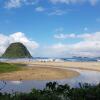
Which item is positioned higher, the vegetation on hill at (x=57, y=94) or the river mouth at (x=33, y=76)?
the vegetation on hill at (x=57, y=94)

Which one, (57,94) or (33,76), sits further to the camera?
(33,76)

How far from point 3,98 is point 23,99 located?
54cm

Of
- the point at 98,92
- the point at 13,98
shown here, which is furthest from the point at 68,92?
the point at 13,98

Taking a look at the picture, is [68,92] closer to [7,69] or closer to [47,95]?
[47,95]

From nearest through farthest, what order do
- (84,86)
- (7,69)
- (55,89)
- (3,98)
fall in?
1. (3,98)
2. (55,89)
3. (84,86)
4. (7,69)

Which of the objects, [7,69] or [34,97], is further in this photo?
[7,69]

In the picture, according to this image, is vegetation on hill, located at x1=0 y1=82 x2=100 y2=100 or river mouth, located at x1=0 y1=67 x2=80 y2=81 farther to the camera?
river mouth, located at x1=0 y1=67 x2=80 y2=81

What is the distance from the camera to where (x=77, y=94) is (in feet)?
26.0

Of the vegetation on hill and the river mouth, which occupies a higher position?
the vegetation on hill

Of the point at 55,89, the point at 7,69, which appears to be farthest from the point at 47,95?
the point at 7,69

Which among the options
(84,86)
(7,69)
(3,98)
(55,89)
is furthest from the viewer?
(7,69)

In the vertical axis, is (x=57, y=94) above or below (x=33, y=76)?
above

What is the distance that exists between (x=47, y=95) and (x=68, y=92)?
1.83 feet

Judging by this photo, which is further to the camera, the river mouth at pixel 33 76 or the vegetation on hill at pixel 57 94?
the river mouth at pixel 33 76
